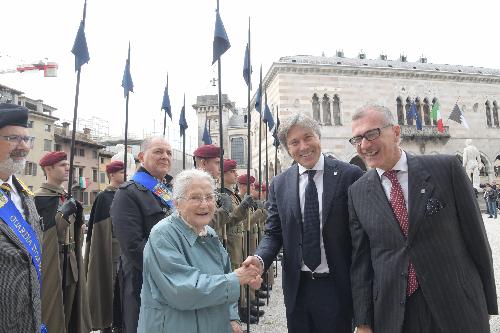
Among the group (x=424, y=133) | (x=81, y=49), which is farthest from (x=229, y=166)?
(x=424, y=133)

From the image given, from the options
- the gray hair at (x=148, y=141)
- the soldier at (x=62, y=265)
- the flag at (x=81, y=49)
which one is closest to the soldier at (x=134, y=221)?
the gray hair at (x=148, y=141)

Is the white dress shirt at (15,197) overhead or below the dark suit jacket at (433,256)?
overhead

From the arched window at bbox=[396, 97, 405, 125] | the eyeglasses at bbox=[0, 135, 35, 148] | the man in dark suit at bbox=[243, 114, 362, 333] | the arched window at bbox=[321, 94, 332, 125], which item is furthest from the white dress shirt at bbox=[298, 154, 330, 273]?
the arched window at bbox=[396, 97, 405, 125]

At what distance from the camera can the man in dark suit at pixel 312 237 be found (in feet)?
8.12

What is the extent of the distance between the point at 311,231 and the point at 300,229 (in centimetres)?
10

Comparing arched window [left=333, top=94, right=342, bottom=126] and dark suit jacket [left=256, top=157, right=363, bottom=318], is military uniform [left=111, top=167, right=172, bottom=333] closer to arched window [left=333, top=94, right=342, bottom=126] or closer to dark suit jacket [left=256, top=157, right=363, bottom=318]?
dark suit jacket [left=256, top=157, right=363, bottom=318]

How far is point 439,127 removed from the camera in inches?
921

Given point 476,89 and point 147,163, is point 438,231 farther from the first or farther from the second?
point 476,89

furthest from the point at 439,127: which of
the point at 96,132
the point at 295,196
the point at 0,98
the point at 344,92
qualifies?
the point at 96,132

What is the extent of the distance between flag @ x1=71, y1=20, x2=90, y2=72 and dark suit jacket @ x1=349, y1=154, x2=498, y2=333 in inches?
164

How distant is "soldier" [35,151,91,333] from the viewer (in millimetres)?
3585

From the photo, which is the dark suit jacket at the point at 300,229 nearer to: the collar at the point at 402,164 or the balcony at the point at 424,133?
the collar at the point at 402,164

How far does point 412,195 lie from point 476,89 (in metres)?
30.2

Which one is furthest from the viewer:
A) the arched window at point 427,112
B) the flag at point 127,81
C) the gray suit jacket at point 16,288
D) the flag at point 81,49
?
the arched window at point 427,112
